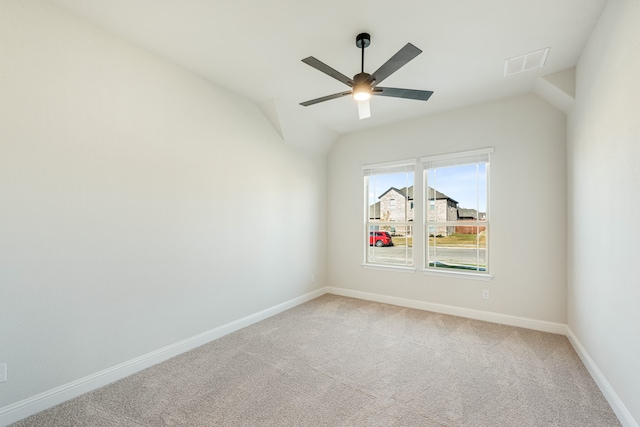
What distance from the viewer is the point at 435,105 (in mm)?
3891

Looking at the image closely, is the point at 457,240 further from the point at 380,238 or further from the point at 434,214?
the point at 380,238

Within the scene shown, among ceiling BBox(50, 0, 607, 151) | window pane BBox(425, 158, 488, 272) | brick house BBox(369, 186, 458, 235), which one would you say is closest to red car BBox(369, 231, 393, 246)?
brick house BBox(369, 186, 458, 235)

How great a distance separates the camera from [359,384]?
235cm

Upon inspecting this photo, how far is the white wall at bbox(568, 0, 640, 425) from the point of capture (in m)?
1.75

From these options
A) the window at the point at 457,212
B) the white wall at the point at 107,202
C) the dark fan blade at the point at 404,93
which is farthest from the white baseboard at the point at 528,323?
the dark fan blade at the point at 404,93

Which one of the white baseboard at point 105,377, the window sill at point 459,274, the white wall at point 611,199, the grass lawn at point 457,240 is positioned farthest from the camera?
the grass lawn at point 457,240

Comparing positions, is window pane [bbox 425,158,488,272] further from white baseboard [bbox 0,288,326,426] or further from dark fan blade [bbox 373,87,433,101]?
white baseboard [bbox 0,288,326,426]

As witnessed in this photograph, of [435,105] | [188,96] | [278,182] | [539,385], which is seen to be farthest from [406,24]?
[539,385]

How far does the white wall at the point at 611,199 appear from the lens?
1747 mm

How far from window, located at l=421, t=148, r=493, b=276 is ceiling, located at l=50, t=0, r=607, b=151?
40.2 inches

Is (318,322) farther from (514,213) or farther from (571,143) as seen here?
(571,143)

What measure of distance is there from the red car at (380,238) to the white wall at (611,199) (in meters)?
2.39

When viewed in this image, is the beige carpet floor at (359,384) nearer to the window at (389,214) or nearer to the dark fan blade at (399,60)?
the window at (389,214)

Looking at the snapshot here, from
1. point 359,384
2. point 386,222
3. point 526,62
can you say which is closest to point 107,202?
point 359,384
